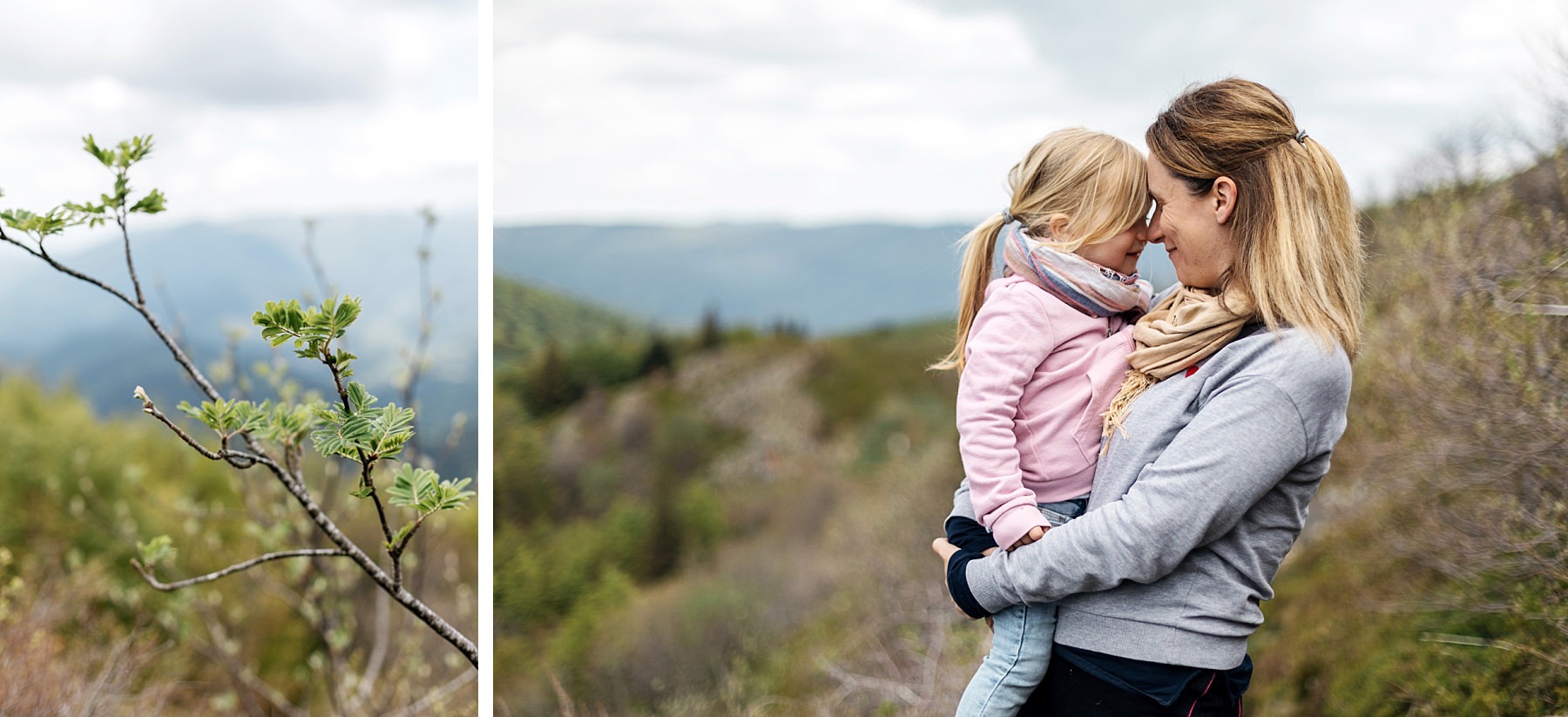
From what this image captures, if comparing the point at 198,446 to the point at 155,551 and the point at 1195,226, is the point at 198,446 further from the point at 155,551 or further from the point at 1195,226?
the point at 1195,226

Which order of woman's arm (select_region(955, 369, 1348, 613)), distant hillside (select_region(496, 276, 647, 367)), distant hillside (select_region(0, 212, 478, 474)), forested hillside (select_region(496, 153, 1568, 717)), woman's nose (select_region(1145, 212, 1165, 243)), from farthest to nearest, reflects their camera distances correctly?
distant hillside (select_region(496, 276, 647, 367)) < distant hillside (select_region(0, 212, 478, 474)) < forested hillside (select_region(496, 153, 1568, 717)) < woman's nose (select_region(1145, 212, 1165, 243)) < woman's arm (select_region(955, 369, 1348, 613))

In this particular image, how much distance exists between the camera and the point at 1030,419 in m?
1.34

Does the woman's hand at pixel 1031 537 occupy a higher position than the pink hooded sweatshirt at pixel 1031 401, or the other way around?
the pink hooded sweatshirt at pixel 1031 401

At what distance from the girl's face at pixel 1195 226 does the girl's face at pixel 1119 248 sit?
0.08 meters

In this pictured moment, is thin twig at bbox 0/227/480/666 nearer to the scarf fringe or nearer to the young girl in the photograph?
the young girl

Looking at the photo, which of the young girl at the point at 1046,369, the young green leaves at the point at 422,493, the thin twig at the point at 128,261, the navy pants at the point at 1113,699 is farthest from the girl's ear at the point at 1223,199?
the thin twig at the point at 128,261

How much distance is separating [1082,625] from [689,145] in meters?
48.5

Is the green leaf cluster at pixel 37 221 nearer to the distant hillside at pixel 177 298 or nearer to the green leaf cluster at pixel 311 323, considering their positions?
the green leaf cluster at pixel 311 323

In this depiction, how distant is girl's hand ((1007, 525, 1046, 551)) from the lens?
1.26m

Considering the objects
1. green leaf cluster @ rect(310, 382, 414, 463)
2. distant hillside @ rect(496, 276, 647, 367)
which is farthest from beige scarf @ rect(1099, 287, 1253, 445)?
distant hillside @ rect(496, 276, 647, 367)

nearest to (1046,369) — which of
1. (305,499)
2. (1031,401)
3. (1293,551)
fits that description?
(1031,401)

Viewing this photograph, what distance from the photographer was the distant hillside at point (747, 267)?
45500 millimetres

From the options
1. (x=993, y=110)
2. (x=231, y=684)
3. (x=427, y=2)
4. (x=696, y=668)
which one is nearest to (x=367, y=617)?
(x=231, y=684)

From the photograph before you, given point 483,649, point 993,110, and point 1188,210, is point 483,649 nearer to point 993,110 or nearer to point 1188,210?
point 1188,210
